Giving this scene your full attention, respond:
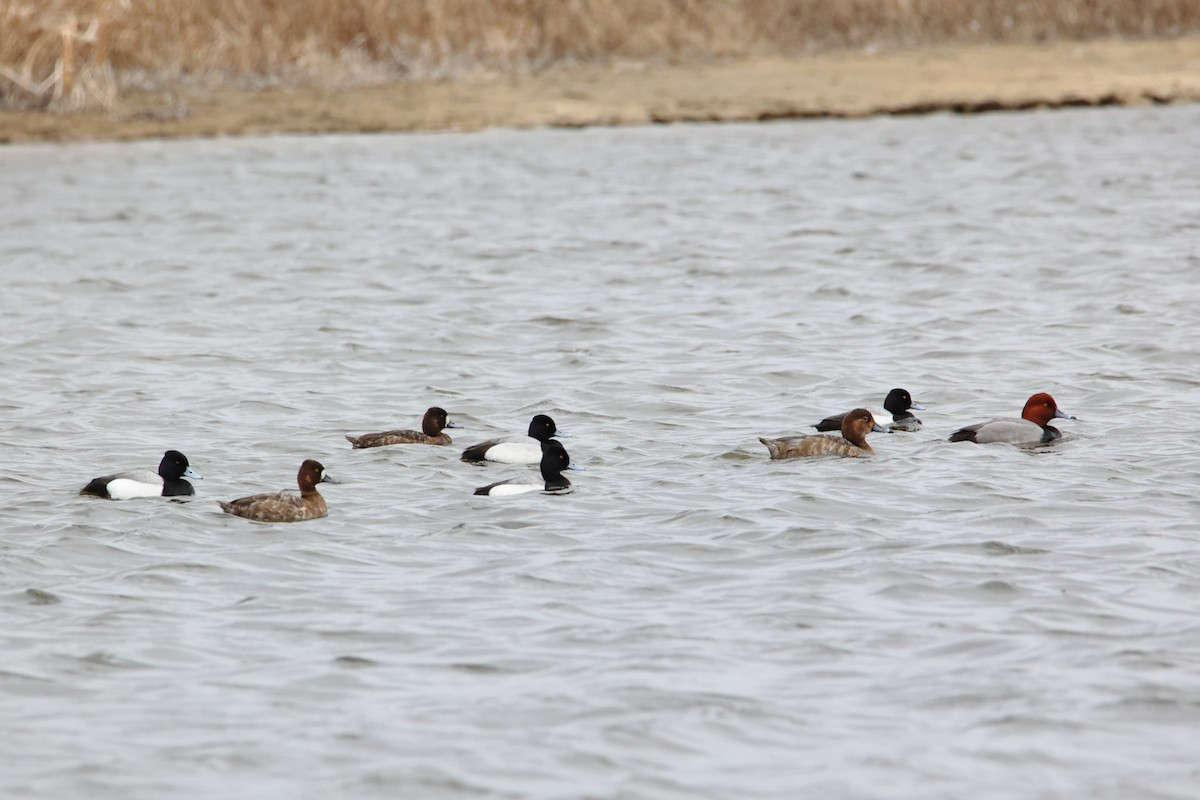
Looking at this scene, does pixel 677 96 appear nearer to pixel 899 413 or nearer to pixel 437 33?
pixel 437 33

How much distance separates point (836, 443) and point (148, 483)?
4372 millimetres

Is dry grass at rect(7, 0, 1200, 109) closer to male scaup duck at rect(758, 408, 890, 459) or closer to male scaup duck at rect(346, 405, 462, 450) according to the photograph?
male scaup duck at rect(346, 405, 462, 450)

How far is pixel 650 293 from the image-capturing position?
19281 mm

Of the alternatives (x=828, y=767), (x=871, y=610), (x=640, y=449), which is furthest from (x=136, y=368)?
(x=828, y=767)

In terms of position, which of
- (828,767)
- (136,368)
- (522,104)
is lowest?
(828,767)

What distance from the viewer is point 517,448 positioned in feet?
38.4

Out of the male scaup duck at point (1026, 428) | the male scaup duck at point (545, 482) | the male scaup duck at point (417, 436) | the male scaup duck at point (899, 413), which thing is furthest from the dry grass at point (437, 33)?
the male scaup duck at point (1026, 428)

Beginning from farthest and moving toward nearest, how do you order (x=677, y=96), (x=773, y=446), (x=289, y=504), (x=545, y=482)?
(x=677, y=96), (x=773, y=446), (x=545, y=482), (x=289, y=504)

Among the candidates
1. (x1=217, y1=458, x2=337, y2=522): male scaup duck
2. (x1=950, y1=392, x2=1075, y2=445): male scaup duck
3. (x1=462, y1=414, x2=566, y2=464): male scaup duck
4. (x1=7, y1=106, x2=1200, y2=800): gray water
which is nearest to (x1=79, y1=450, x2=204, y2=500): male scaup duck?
(x1=7, y1=106, x2=1200, y2=800): gray water

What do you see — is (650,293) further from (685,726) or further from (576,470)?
(685,726)

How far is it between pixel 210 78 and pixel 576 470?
2214 centimetres

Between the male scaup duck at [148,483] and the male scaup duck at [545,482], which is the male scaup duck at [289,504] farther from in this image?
the male scaup duck at [545,482]

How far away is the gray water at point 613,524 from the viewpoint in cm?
692

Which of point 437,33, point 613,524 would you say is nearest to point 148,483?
point 613,524
